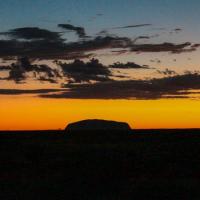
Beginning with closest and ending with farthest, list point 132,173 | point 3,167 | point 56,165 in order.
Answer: point 132,173, point 3,167, point 56,165

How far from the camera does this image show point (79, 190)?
3691 centimetres

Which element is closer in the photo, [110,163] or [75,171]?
[75,171]

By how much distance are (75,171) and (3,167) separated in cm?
767

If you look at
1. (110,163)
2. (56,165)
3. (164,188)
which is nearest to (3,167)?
(56,165)

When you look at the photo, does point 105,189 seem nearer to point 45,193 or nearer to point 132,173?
point 45,193

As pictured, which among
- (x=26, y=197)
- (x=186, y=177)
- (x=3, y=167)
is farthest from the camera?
(x=3, y=167)

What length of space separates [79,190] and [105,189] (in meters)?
1.66

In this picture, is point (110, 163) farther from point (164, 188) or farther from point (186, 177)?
point (164, 188)

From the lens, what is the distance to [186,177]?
44031 mm

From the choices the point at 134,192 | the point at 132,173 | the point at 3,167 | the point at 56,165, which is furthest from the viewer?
the point at 56,165

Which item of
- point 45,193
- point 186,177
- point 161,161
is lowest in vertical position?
point 161,161

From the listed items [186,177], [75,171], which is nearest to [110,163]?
[75,171]

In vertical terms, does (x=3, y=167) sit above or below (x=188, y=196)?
below

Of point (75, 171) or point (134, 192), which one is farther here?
point (75, 171)
